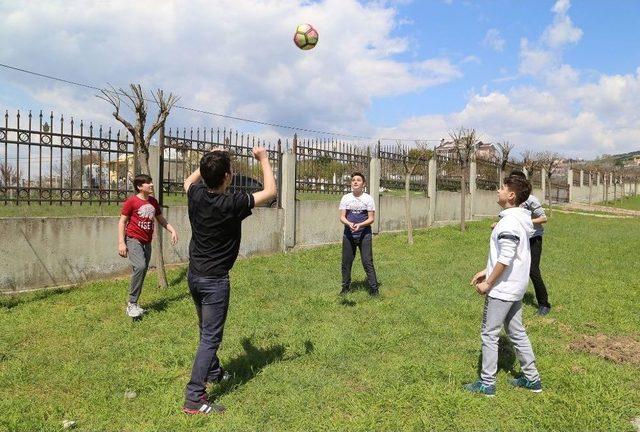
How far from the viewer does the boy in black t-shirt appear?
366 cm

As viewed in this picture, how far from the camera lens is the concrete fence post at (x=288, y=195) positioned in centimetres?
1140

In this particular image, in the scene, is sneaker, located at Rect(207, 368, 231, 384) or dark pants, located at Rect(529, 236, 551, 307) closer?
sneaker, located at Rect(207, 368, 231, 384)

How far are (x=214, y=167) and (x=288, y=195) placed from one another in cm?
777

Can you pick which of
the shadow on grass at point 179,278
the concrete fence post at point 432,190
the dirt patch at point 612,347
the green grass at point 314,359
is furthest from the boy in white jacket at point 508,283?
the concrete fence post at point 432,190

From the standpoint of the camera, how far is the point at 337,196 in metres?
12.8

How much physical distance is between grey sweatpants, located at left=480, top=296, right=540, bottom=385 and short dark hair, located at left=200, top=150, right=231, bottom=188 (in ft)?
7.83

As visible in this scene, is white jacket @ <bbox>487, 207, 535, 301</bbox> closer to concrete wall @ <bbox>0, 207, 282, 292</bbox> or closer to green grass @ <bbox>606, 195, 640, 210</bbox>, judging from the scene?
concrete wall @ <bbox>0, 207, 282, 292</bbox>

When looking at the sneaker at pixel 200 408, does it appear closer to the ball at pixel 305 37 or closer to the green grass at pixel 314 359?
→ the green grass at pixel 314 359

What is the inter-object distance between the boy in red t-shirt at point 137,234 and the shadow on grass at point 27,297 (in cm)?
196

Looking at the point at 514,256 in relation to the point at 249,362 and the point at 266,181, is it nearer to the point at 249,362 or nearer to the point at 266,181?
the point at 266,181

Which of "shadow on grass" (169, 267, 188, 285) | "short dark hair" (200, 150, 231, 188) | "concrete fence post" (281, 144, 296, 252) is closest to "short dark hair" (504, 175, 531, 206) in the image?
"short dark hair" (200, 150, 231, 188)

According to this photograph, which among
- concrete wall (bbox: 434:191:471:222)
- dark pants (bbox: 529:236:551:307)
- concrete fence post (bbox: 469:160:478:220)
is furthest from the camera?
concrete fence post (bbox: 469:160:478:220)

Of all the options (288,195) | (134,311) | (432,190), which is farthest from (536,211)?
(432,190)

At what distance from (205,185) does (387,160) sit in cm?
1142
